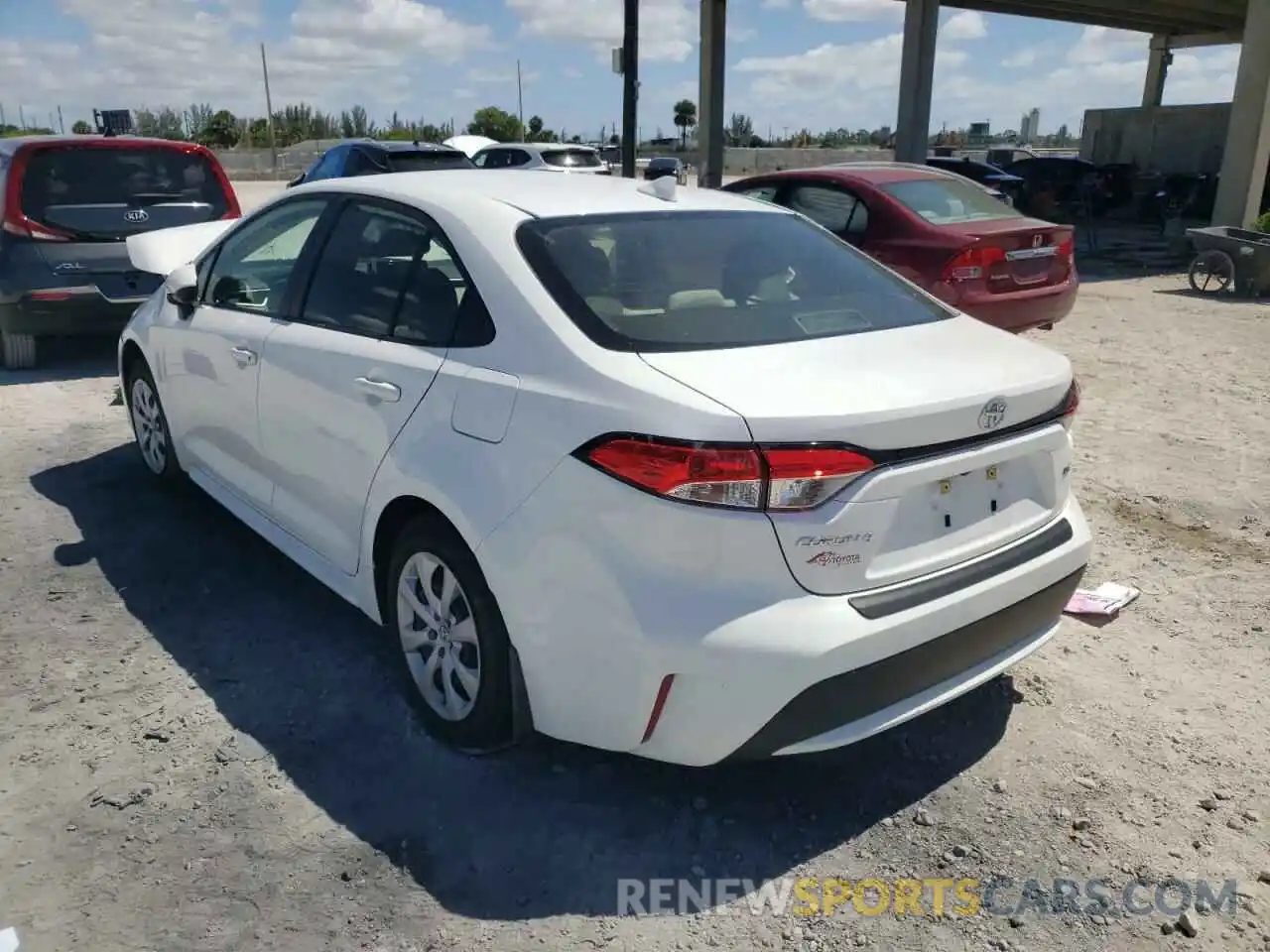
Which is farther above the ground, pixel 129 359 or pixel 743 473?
pixel 743 473

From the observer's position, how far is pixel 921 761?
3068mm

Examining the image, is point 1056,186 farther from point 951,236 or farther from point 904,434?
point 904,434

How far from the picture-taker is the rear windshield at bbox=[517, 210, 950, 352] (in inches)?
108

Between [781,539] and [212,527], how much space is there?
3366 millimetres

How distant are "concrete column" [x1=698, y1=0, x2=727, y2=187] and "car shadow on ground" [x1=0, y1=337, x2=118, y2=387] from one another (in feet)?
46.7

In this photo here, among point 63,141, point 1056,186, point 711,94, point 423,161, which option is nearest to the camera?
point 63,141

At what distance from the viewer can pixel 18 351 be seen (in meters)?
7.74

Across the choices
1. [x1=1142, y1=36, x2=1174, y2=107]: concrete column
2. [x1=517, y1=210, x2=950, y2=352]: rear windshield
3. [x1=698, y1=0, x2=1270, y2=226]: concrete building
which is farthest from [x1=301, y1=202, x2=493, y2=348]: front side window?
[x1=1142, y1=36, x2=1174, y2=107]: concrete column

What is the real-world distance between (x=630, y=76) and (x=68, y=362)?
8722mm

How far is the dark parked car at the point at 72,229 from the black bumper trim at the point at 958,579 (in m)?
6.66

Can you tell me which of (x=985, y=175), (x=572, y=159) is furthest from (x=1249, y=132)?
(x=572, y=159)

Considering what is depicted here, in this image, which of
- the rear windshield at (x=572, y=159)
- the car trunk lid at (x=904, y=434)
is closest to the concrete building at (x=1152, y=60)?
the rear windshield at (x=572, y=159)

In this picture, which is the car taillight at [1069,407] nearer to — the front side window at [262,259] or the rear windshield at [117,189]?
the front side window at [262,259]

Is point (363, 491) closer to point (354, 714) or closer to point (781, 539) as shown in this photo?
point (354, 714)
